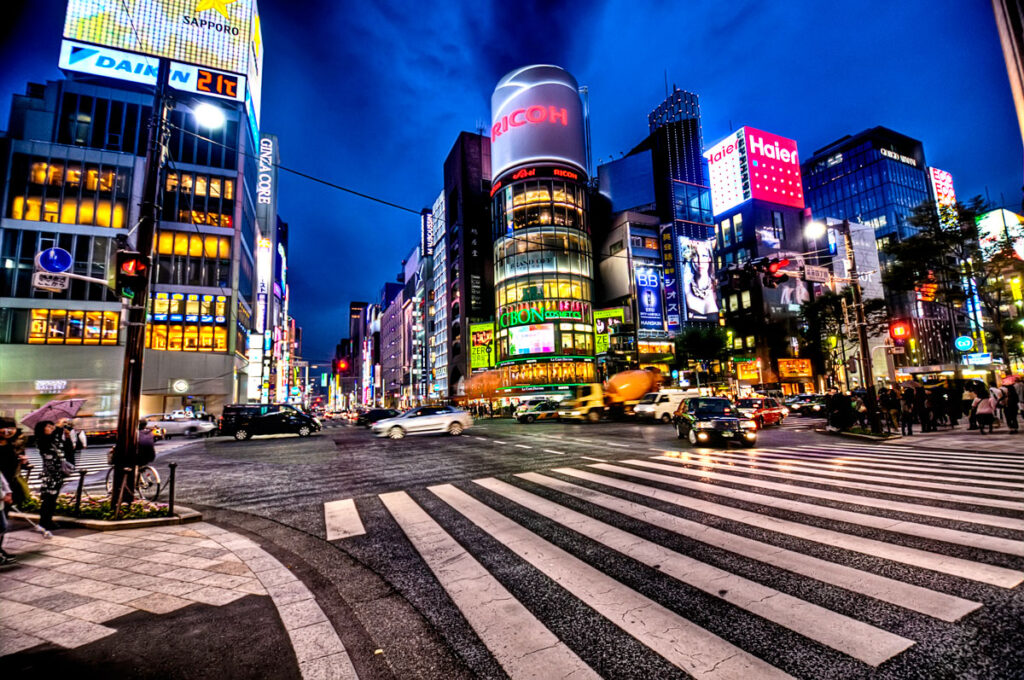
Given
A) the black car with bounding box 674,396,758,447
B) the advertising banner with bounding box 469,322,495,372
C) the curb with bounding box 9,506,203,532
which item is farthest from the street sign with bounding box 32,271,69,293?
the advertising banner with bounding box 469,322,495,372

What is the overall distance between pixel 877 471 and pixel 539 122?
68058mm

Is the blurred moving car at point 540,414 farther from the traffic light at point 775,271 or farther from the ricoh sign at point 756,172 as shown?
the ricoh sign at point 756,172

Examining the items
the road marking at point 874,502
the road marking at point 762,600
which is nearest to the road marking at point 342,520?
the road marking at point 762,600

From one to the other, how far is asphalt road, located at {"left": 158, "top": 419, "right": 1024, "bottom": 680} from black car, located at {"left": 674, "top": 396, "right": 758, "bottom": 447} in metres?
4.40

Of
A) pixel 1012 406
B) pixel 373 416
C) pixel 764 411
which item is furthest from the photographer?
pixel 373 416

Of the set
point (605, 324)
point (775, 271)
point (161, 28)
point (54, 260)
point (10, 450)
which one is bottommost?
point (10, 450)

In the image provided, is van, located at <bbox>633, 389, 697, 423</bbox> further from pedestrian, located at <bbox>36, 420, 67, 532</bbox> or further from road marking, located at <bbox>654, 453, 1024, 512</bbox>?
pedestrian, located at <bbox>36, 420, 67, 532</bbox>

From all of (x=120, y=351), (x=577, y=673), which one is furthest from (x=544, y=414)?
(x=120, y=351)

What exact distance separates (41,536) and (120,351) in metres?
40.1

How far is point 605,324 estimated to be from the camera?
67.2 meters

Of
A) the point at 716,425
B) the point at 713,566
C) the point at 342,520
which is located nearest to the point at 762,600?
the point at 713,566

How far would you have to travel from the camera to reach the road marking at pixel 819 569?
10.6 feet

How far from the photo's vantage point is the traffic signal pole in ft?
23.6

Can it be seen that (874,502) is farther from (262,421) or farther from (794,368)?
(794,368)
